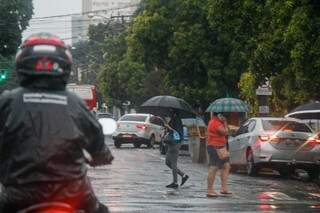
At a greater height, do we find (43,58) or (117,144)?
(43,58)

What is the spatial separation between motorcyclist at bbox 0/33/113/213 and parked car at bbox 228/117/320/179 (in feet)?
55.4

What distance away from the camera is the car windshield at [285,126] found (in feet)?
72.6

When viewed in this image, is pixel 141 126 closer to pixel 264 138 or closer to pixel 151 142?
pixel 151 142

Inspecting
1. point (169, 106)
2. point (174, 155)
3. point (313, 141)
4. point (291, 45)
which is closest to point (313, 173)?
point (313, 141)

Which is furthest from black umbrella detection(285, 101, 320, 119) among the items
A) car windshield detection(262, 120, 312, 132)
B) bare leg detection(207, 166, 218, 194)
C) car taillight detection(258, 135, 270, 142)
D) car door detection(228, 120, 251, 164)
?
bare leg detection(207, 166, 218, 194)

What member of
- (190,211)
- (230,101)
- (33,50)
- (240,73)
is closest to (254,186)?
(190,211)

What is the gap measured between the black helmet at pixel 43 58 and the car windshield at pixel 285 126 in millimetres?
17348

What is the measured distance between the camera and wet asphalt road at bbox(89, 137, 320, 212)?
46.4 feet

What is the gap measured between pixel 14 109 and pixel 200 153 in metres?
23.9

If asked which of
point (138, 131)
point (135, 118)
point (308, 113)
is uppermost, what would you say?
point (135, 118)

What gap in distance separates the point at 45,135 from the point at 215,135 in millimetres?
11989

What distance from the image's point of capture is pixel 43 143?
4.89 m

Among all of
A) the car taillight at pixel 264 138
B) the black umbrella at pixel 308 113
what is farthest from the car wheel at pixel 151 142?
the car taillight at pixel 264 138

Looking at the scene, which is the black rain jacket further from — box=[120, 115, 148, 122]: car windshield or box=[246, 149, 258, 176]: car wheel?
box=[120, 115, 148, 122]: car windshield
